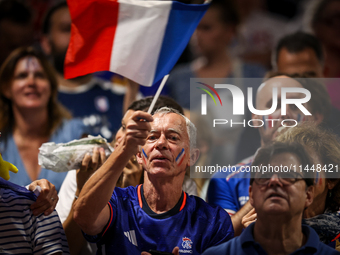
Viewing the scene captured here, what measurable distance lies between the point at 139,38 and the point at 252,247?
1546mm

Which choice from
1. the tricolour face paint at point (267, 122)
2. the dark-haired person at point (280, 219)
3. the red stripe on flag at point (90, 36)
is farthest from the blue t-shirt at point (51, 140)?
the dark-haired person at point (280, 219)

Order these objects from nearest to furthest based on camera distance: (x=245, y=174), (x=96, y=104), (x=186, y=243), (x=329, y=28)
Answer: (x=186, y=243) < (x=245, y=174) < (x=96, y=104) < (x=329, y=28)

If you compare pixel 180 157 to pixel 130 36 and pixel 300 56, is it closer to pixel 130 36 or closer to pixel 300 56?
pixel 130 36

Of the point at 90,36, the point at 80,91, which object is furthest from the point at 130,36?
the point at 80,91

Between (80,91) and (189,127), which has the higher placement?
(80,91)

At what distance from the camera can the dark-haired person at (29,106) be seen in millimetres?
4359

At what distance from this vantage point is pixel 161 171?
2.76 metres

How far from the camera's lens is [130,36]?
3.14 metres

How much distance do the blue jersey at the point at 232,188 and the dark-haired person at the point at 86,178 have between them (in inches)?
7.3

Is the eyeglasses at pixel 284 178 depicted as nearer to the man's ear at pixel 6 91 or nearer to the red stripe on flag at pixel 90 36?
the red stripe on flag at pixel 90 36

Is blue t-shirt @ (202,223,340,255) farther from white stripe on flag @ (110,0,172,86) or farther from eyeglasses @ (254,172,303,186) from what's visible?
white stripe on flag @ (110,0,172,86)

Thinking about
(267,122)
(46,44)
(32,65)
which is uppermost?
(46,44)

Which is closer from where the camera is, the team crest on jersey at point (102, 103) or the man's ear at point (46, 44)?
the team crest on jersey at point (102, 103)

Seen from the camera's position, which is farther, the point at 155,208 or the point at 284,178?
the point at 155,208
